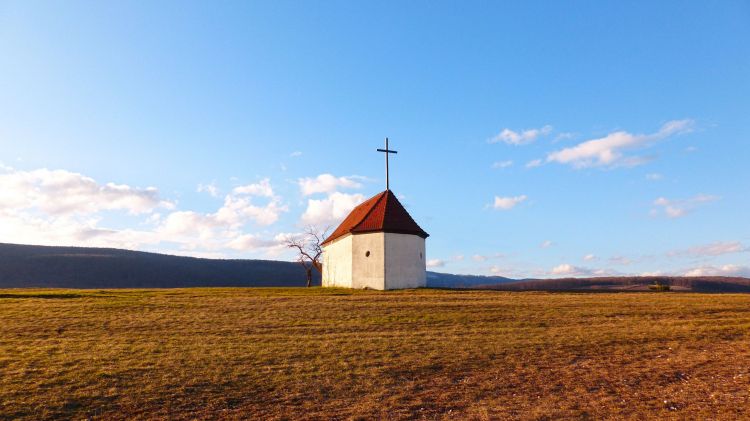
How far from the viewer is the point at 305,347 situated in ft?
53.2

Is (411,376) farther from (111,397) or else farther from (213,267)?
(213,267)

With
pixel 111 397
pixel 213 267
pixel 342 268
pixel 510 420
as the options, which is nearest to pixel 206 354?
pixel 111 397

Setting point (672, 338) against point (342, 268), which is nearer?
point (672, 338)

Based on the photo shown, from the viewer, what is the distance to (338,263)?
148ft

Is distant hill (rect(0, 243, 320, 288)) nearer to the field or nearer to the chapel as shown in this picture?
the chapel

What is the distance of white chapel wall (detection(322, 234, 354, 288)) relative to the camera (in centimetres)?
4112

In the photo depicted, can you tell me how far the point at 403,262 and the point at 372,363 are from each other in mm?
25154

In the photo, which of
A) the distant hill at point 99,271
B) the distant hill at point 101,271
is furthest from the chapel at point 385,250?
the distant hill at point 99,271

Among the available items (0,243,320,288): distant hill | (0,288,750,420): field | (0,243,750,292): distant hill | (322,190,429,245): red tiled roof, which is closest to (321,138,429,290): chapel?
(322,190,429,245): red tiled roof

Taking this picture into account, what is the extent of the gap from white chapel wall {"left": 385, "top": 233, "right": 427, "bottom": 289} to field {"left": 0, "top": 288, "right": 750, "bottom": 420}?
45.0 ft

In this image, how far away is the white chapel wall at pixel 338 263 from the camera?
135ft

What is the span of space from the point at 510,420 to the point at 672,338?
11.6 metres

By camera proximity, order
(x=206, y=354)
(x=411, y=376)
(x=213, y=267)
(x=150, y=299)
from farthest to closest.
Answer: (x=213, y=267), (x=150, y=299), (x=206, y=354), (x=411, y=376)

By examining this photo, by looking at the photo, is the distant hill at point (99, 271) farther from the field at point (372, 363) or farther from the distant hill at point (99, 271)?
the field at point (372, 363)
